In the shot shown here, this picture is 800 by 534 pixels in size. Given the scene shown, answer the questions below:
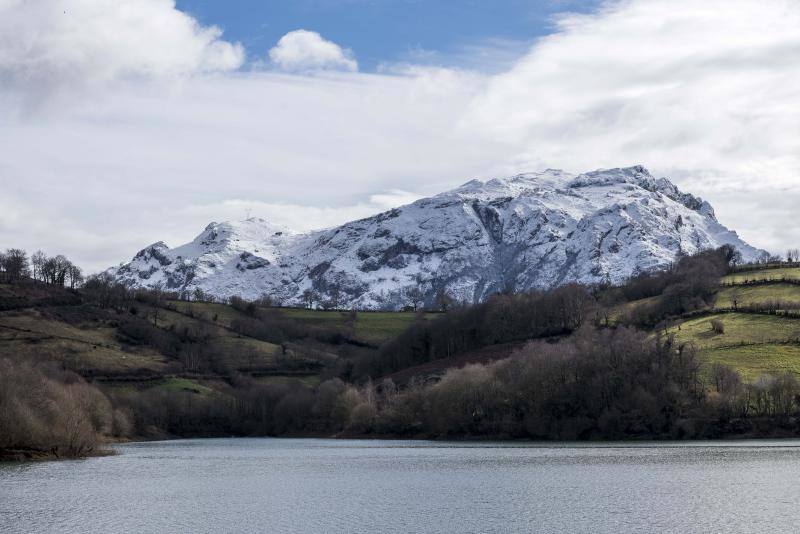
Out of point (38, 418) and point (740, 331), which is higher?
point (740, 331)

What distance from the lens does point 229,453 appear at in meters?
141

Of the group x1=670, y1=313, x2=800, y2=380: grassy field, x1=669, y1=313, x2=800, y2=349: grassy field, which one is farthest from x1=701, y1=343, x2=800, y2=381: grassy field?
x1=669, y1=313, x2=800, y2=349: grassy field

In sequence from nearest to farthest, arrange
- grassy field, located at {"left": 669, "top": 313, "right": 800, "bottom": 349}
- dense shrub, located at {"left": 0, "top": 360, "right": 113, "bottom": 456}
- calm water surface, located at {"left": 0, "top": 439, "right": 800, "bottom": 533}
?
1. calm water surface, located at {"left": 0, "top": 439, "right": 800, "bottom": 533}
2. dense shrub, located at {"left": 0, "top": 360, "right": 113, "bottom": 456}
3. grassy field, located at {"left": 669, "top": 313, "right": 800, "bottom": 349}

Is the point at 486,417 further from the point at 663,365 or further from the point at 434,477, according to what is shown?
the point at 434,477

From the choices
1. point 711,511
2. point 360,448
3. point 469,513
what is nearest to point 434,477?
point 469,513

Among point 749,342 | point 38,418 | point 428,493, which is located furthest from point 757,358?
point 38,418

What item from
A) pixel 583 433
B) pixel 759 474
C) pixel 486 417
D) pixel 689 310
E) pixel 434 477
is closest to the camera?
pixel 759 474

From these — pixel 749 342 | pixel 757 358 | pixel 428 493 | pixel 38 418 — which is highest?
pixel 749 342

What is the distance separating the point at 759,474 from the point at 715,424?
192ft

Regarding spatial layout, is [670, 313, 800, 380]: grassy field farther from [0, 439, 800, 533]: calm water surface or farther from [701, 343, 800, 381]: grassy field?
[0, 439, 800, 533]: calm water surface

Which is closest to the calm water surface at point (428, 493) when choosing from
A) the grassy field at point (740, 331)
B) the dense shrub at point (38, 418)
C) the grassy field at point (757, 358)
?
the dense shrub at point (38, 418)

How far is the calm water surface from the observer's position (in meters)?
61.4

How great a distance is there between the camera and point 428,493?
254 feet

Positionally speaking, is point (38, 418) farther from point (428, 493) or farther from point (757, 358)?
point (757, 358)
